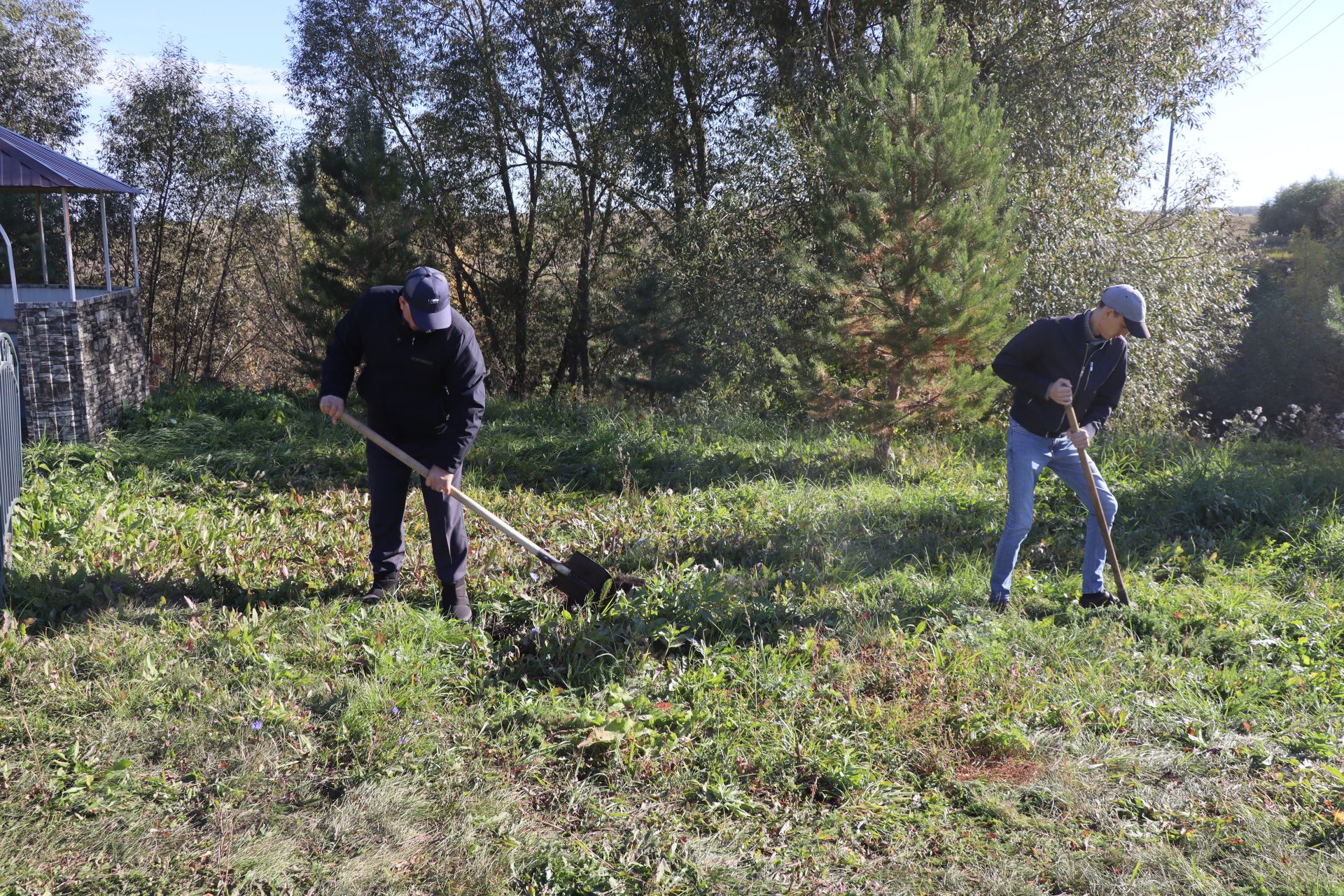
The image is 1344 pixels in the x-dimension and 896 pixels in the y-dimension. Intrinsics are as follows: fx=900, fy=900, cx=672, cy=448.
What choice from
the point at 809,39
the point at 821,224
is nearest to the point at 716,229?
the point at 809,39

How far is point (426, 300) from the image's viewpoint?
4.05 m

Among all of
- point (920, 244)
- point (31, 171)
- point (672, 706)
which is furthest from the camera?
point (31, 171)

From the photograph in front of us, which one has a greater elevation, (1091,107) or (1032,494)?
(1091,107)

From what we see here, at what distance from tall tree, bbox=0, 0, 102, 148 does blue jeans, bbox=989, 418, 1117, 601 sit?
16.9m

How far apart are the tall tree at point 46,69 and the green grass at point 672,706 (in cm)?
1217

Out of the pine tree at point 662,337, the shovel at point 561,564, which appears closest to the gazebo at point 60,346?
the shovel at point 561,564

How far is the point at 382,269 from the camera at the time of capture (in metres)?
11.6

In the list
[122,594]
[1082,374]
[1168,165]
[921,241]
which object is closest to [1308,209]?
[1168,165]

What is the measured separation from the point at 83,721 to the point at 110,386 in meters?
Answer: 5.81

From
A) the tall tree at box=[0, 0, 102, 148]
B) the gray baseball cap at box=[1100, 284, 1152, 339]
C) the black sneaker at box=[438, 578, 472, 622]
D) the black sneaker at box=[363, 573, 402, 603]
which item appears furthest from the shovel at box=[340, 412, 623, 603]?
the tall tree at box=[0, 0, 102, 148]

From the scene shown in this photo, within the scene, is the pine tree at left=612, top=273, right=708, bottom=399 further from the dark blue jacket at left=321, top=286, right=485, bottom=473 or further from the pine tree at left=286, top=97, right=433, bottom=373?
the dark blue jacket at left=321, top=286, right=485, bottom=473

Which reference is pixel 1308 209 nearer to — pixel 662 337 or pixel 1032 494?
pixel 662 337

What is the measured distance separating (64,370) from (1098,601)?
782cm

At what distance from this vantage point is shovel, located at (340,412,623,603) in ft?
14.0
